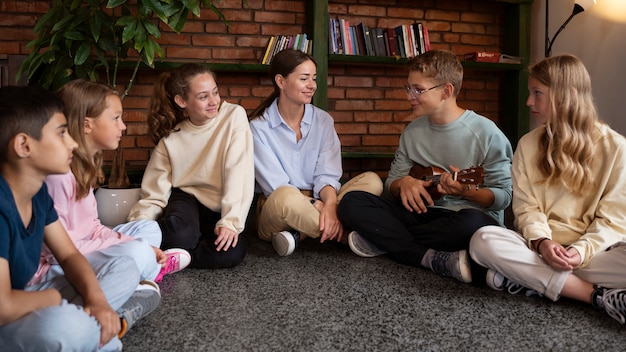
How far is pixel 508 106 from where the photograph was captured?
409 centimetres

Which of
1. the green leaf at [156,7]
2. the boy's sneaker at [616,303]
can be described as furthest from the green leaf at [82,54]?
the boy's sneaker at [616,303]

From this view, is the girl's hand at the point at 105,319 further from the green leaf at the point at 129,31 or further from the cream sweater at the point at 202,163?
the green leaf at the point at 129,31

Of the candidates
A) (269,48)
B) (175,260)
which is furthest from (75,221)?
(269,48)

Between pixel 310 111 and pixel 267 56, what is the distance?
101 centimetres

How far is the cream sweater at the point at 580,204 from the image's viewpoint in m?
1.67

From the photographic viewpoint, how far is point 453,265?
1.90 metres

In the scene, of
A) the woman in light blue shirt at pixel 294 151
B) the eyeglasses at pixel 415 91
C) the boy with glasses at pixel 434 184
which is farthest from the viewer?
the woman in light blue shirt at pixel 294 151

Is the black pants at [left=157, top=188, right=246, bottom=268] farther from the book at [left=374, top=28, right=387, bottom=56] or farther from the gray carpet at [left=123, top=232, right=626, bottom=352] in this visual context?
the book at [left=374, top=28, right=387, bottom=56]

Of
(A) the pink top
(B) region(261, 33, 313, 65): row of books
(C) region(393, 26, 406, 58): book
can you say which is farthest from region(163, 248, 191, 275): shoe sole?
(C) region(393, 26, 406, 58): book

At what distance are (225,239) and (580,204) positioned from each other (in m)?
1.17

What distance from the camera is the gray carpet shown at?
140 centimetres

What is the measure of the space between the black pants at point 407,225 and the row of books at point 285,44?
1525 mm

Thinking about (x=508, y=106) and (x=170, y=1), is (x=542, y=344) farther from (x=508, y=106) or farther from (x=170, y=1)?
(x=508, y=106)

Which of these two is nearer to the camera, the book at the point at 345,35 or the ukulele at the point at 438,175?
the ukulele at the point at 438,175
